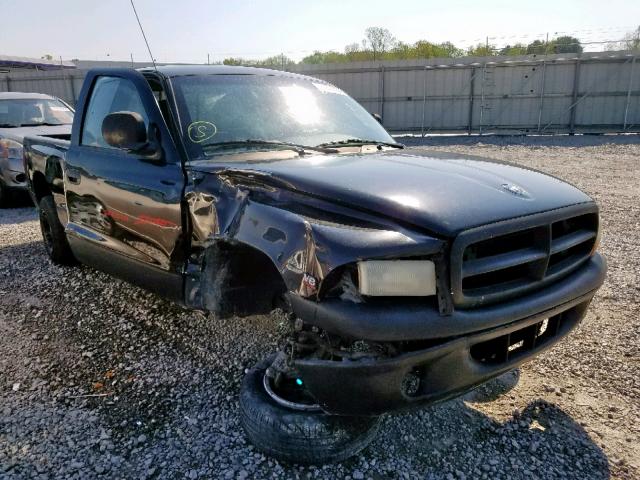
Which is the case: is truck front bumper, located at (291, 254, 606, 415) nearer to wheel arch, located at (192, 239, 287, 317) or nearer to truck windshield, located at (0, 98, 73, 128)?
wheel arch, located at (192, 239, 287, 317)

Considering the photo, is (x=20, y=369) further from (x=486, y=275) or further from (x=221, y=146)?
(x=486, y=275)

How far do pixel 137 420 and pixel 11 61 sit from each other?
127ft

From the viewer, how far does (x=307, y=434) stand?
2176 millimetres

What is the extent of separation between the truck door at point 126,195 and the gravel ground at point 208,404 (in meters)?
0.51

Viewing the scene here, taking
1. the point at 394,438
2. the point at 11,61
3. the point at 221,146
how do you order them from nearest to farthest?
the point at 394,438 → the point at 221,146 → the point at 11,61

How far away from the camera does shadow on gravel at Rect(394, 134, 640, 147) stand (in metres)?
16.1

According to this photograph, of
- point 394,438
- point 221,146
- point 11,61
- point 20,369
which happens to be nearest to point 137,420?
point 20,369

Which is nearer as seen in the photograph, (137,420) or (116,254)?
(137,420)

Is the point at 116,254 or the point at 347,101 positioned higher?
the point at 347,101

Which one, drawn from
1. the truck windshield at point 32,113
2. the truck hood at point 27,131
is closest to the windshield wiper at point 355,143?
the truck hood at point 27,131

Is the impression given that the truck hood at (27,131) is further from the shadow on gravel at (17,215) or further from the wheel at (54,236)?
the wheel at (54,236)

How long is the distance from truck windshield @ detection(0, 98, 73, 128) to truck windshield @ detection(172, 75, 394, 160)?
646 cm

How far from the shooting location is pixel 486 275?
6.73 ft

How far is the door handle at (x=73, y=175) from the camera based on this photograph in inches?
146
